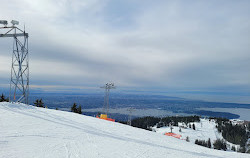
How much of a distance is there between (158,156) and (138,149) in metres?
0.75

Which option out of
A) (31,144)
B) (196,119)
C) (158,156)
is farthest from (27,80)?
(196,119)

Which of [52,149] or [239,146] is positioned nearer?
[52,149]

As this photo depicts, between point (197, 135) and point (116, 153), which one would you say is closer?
point (116, 153)

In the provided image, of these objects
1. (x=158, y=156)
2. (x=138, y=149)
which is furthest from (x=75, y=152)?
(x=158, y=156)

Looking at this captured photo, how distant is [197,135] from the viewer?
9812cm

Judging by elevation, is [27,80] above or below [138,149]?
above

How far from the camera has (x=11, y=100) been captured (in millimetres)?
13297

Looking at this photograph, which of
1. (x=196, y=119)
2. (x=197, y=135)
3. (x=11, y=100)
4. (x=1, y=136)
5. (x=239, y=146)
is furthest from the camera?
(x=196, y=119)

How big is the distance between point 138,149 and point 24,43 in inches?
564

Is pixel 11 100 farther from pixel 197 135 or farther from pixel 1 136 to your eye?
pixel 197 135

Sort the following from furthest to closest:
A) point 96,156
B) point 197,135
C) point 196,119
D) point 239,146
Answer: point 196,119, point 197,135, point 239,146, point 96,156

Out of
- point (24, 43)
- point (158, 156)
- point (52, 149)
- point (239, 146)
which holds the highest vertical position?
point (24, 43)

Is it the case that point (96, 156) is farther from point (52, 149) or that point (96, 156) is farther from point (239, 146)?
point (239, 146)

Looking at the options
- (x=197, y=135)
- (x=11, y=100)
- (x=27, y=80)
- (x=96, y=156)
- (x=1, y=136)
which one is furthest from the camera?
(x=197, y=135)
